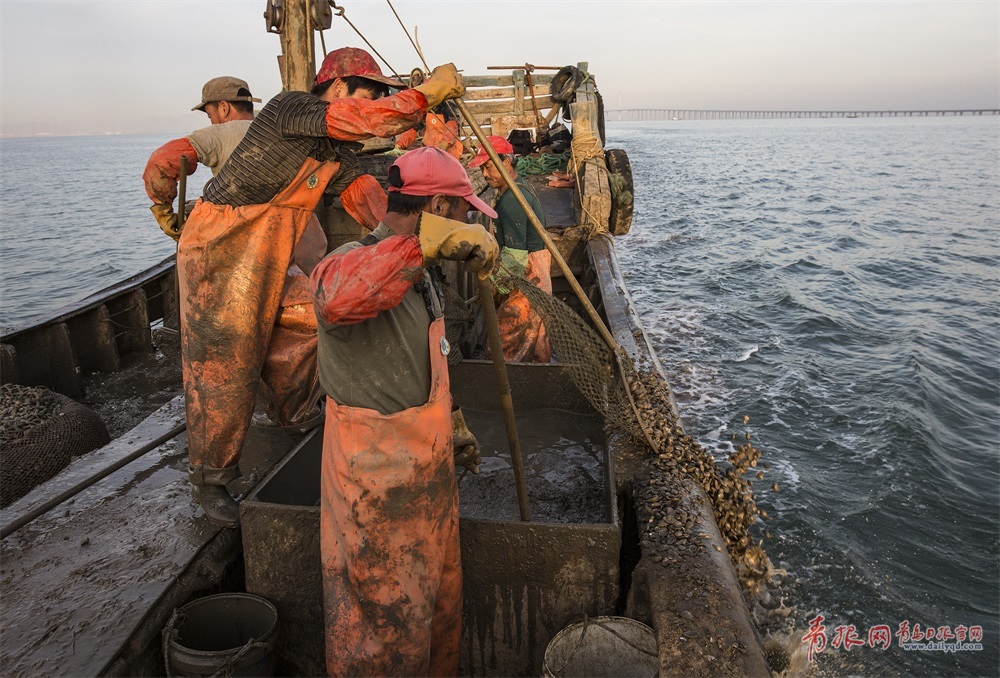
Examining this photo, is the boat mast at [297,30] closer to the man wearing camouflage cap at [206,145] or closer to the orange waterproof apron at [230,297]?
the man wearing camouflage cap at [206,145]

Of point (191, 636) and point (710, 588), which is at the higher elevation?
point (710, 588)

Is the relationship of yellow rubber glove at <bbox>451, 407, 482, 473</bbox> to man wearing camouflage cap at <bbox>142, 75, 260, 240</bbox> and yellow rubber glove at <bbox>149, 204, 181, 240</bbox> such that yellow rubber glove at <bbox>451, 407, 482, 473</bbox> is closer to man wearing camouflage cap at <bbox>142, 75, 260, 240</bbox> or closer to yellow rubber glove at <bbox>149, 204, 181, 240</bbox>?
man wearing camouflage cap at <bbox>142, 75, 260, 240</bbox>

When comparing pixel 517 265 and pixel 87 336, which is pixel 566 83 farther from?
pixel 87 336

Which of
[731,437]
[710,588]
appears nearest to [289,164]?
[710,588]

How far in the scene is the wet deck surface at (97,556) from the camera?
3055 millimetres

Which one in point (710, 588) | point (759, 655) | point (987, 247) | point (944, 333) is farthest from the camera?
point (987, 247)

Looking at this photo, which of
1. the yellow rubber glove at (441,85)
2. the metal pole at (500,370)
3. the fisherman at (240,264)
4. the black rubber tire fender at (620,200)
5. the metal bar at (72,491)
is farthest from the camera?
the black rubber tire fender at (620,200)

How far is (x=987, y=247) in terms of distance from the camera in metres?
21.8

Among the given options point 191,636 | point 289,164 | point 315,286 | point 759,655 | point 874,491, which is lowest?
point 874,491

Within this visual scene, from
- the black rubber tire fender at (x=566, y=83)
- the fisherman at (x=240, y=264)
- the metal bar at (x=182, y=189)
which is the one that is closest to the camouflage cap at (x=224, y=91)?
the metal bar at (x=182, y=189)

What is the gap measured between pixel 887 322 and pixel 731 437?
7904mm

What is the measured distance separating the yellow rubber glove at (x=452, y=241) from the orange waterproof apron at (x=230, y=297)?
153cm

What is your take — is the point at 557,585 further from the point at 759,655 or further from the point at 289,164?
the point at 289,164

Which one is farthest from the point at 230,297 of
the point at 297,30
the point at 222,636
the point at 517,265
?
the point at 517,265
